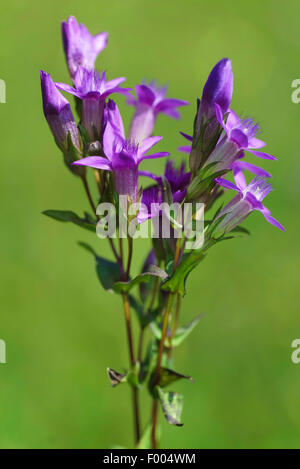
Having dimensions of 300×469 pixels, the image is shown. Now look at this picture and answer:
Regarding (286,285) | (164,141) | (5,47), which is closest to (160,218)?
(286,285)

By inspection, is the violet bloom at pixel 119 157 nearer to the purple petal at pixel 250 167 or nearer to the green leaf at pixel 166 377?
the purple petal at pixel 250 167

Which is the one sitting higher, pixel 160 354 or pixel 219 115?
pixel 219 115

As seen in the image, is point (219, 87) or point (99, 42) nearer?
point (219, 87)

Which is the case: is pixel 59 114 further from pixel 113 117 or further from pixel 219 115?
pixel 219 115

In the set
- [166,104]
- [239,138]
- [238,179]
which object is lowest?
[238,179]

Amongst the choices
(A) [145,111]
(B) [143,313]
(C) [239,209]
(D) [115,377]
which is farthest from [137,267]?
(C) [239,209]

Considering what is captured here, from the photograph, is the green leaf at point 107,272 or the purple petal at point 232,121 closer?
the purple petal at point 232,121

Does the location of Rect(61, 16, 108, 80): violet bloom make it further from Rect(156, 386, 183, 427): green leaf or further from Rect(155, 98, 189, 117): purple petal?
Rect(156, 386, 183, 427): green leaf

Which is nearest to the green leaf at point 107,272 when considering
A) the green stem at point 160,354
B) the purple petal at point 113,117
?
the green stem at point 160,354
